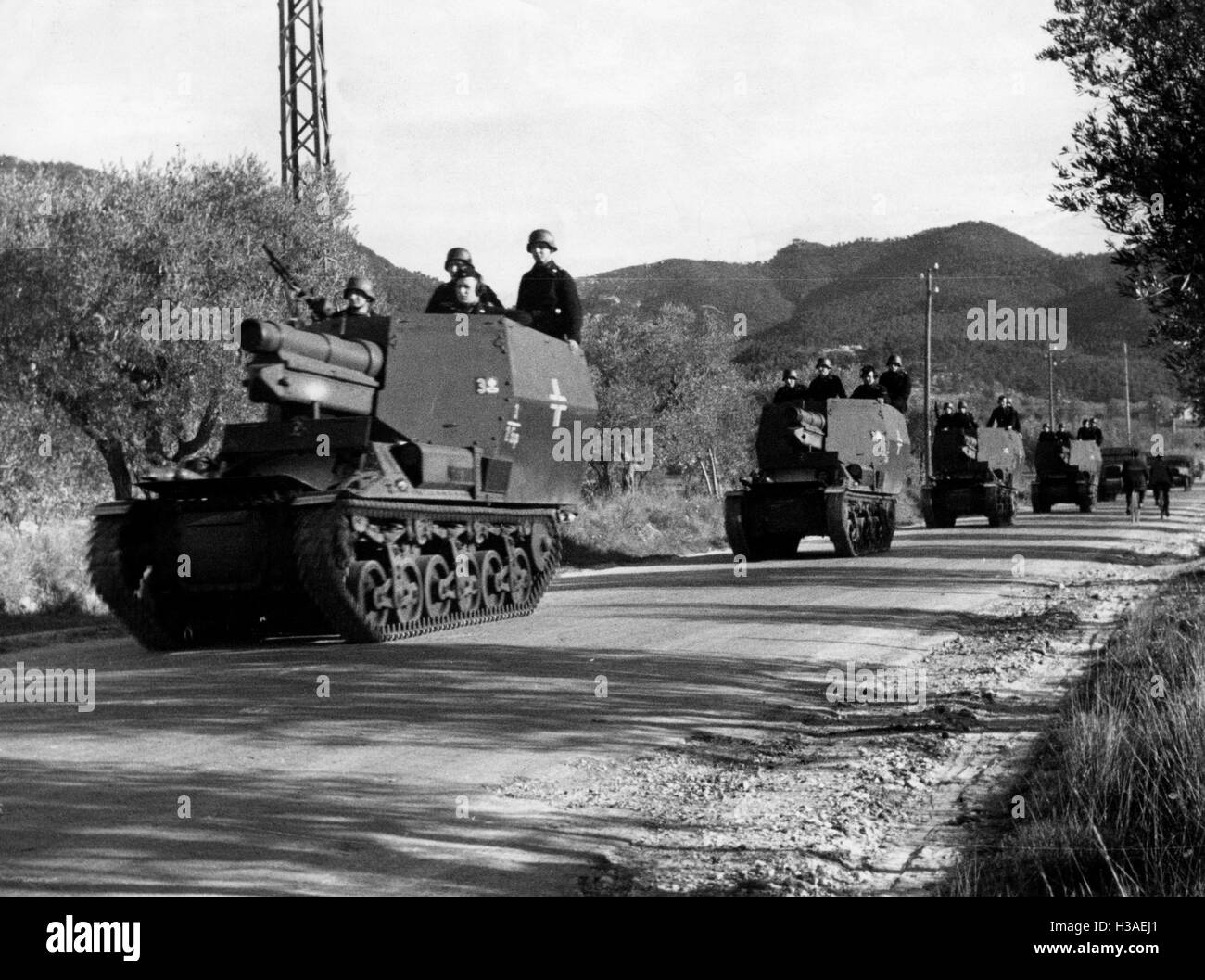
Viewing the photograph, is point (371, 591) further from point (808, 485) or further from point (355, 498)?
point (808, 485)

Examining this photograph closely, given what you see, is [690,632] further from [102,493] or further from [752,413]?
[752,413]

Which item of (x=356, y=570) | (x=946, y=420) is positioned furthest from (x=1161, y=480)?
(x=356, y=570)

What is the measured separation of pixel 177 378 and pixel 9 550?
545cm

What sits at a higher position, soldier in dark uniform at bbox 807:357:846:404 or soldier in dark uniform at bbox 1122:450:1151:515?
soldier in dark uniform at bbox 807:357:846:404

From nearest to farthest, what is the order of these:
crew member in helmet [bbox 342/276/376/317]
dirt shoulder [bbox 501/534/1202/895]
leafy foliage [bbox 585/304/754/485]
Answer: dirt shoulder [bbox 501/534/1202/895] < crew member in helmet [bbox 342/276/376/317] < leafy foliage [bbox 585/304/754/485]

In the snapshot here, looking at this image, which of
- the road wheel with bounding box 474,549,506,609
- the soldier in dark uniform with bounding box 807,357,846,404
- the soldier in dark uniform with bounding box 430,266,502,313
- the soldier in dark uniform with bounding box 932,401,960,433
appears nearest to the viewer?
the road wheel with bounding box 474,549,506,609

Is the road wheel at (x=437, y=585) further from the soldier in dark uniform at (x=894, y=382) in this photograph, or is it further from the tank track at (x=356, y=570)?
the soldier in dark uniform at (x=894, y=382)

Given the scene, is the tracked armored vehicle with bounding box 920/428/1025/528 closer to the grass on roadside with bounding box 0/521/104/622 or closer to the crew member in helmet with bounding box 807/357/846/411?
the crew member in helmet with bounding box 807/357/846/411

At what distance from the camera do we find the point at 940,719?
966cm

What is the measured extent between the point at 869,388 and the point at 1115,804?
22.7 m

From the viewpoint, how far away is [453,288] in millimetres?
17125

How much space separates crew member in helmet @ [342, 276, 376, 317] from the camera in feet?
54.9

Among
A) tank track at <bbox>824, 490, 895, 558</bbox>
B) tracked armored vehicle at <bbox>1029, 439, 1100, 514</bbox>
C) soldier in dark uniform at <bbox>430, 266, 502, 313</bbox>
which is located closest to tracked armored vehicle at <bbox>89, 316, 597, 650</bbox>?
soldier in dark uniform at <bbox>430, 266, 502, 313</bbox>

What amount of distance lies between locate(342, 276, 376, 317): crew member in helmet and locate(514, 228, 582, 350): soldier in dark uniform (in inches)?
77.4
